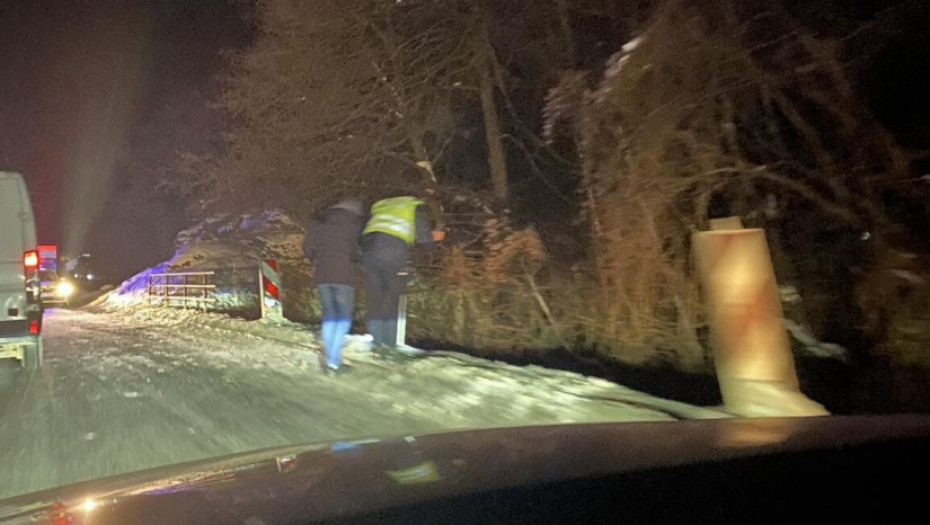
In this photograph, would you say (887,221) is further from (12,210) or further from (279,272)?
(279,272)

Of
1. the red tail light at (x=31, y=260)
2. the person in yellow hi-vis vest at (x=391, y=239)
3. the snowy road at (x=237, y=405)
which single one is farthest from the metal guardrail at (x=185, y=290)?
the person in yellow hi-vis vest at (x=391, y=239)

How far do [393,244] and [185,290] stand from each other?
49.4ft

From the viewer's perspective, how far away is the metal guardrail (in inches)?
844

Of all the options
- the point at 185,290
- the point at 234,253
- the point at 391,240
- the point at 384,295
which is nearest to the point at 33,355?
the point at 384,295

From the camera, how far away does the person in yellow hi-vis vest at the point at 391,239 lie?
9.54 metres

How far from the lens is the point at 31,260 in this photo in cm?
946

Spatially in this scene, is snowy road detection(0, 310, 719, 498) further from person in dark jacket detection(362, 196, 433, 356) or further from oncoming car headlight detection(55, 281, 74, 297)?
oncoming car headlight detection(55, 281, 74, 297)

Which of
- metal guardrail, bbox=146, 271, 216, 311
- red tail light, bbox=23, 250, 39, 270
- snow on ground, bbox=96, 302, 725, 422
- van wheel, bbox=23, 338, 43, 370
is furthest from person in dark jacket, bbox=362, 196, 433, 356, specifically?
metal guardrail, bbox=146, 271, 216, 311

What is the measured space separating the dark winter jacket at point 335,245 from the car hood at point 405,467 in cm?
522

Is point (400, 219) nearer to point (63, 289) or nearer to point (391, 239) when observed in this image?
point (391, 239)

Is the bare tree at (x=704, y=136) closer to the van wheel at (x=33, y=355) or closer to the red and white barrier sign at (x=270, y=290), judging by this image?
the van wheel at (x=33, y=355)

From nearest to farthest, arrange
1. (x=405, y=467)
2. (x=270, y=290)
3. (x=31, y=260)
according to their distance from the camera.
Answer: (x=405, y=467), (x=31, y=260), (x=270, y=290)

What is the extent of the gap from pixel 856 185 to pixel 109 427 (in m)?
6.92

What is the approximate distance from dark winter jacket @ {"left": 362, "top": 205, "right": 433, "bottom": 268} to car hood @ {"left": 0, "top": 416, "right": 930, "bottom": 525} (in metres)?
5.39
